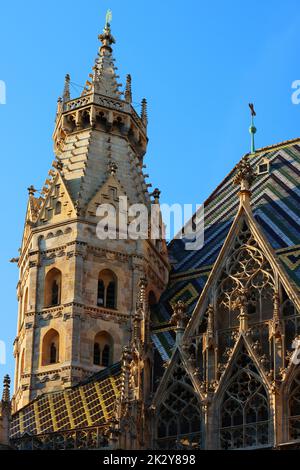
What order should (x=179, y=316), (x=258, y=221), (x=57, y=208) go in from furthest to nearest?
(x=57, y=208) < (x=258, y=221) < (x=179, y=316)

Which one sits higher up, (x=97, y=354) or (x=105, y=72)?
(x=105, y=72)

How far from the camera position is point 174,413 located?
28391 mm

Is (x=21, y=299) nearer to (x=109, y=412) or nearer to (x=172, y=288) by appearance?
(x=172, y=288)

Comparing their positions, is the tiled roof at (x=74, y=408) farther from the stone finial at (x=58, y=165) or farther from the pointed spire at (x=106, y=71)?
the pointed spire at (x=106, y=71)

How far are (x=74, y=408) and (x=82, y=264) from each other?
4331 millimetres

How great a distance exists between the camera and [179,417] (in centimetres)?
2828

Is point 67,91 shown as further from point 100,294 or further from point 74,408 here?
point 74,408

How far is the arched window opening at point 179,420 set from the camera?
27.9 meters

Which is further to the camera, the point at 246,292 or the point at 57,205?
the point at 57,205

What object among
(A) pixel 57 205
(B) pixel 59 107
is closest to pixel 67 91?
(B) pixel 59 107

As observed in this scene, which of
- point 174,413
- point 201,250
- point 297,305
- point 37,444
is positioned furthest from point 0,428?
point 201,250

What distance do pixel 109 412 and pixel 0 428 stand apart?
2.39 meters

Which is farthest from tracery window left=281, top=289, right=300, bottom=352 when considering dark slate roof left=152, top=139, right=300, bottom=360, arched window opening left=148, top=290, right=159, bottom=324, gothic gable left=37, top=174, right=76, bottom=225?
gothic gable left=37, top=174, right=76, bottom=225

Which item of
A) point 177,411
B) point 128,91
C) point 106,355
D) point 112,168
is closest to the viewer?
point 177,411
